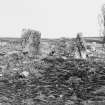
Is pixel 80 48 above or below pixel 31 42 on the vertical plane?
below

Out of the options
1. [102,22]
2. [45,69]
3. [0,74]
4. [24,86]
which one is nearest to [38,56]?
[45,69]

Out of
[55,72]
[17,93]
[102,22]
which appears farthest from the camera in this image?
[102,22]

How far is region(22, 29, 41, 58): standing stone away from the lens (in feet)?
41.3

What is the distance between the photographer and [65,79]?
371 inches

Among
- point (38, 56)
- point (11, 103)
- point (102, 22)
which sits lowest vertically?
point (11, 103)

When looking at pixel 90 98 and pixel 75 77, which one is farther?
pixel 75 77

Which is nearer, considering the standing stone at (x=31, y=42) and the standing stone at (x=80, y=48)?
the standing stone at (x=80, y=48)

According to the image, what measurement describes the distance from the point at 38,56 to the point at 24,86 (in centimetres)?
374

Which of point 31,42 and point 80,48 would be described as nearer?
point 80,48

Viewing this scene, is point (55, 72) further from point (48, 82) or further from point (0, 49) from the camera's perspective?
point (0, 49)

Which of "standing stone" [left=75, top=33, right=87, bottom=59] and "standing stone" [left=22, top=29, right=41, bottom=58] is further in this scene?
"standing stone" [left=22, top=29, right=41, bottom=58]

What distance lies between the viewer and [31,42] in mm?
12836

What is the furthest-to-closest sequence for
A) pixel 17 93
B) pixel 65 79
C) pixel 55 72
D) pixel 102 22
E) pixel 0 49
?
pixel 102 22
pixel 0 49
pixel 55 72
pixel 65 79
pixel 17 93

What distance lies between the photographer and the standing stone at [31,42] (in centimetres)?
1260
